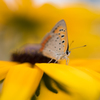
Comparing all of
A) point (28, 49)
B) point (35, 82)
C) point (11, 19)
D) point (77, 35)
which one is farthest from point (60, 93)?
point (11, 19)

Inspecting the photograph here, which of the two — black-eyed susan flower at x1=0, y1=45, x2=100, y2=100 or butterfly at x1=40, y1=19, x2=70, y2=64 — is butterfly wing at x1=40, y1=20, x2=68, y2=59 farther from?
black-eyed susan flower at x1=0, y1=45, x2=100, y2=100

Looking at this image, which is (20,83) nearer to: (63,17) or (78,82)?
(78,82)

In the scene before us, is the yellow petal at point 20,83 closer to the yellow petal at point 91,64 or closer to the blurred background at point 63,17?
the yellow petal at point 91,64

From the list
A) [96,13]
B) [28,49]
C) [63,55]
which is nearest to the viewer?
[63,55]

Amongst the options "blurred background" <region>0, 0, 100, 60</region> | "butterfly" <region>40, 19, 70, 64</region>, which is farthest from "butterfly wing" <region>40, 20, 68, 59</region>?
"blurred background" <region>0, 0, 100, 60</region>

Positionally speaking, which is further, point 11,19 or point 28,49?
point 11,19

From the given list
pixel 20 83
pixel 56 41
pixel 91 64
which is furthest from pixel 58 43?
pixel 20 83

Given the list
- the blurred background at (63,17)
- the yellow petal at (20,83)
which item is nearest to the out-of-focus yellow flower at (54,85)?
the yellow petal at (20,83)

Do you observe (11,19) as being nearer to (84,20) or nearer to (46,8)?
(46,8)

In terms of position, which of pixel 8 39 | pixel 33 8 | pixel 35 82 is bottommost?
pixel 8 39
